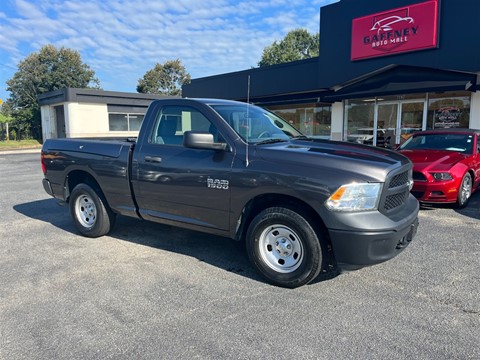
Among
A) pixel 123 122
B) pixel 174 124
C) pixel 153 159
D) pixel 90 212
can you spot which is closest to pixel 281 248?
pixel 153 159

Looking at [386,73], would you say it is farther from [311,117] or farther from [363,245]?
[363,245]

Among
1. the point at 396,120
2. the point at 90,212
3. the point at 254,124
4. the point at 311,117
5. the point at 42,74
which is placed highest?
the point at 42,74

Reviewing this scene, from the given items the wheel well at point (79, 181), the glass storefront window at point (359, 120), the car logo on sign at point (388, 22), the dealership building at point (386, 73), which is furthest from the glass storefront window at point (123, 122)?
the wheel well at point (79, 181)

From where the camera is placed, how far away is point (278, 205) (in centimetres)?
387

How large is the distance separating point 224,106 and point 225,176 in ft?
3.58

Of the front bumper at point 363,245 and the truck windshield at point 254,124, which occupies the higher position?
the truck windshield at point 254,124

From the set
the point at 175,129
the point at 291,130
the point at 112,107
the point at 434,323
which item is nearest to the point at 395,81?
the point at 291,130

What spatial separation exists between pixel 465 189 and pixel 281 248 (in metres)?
5.27

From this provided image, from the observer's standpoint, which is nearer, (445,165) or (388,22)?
(445,165)

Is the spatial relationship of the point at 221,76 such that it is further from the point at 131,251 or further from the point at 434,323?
the point at 434,323

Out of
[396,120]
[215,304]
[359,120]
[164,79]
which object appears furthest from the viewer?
[164,79]

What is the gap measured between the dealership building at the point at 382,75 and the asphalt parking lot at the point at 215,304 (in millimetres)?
9724

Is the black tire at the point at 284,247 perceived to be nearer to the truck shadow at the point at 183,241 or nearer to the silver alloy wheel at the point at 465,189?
the truck shadow at the point at 183,241

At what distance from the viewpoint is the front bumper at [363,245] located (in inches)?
132
